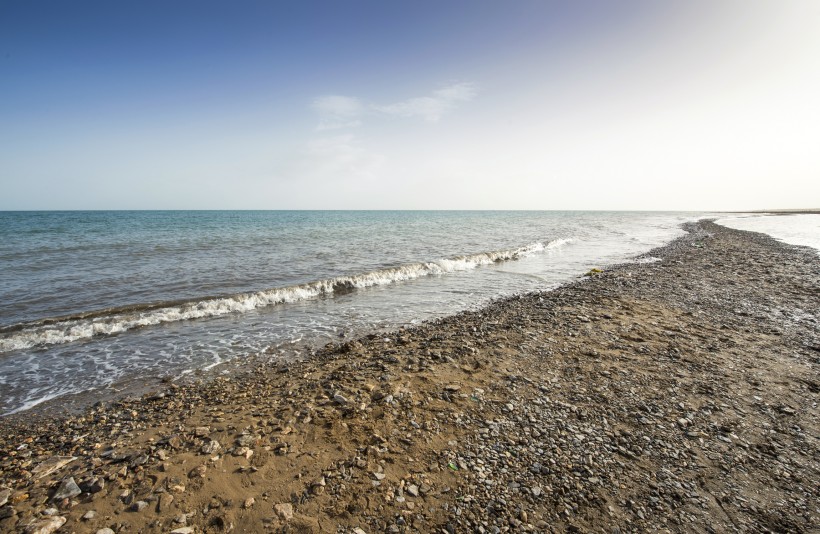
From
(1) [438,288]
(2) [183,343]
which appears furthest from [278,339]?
(1) [438,288]

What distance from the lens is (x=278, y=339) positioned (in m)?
10.7

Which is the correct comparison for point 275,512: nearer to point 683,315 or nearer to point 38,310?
point 683,315

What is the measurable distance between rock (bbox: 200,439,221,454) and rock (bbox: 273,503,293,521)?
5.23 feet

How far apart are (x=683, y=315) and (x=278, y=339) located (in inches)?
499

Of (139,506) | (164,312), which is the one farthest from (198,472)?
(164,312)

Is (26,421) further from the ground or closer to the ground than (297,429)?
closer to the ground

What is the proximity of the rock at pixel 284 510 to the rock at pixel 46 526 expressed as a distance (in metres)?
2.28

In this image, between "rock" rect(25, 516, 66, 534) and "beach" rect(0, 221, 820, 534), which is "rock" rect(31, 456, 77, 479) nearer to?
"beach" rect(0, 221, 820, 534)

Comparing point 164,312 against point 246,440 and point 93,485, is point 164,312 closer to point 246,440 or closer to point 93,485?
point 93,485

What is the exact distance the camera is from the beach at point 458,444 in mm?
3928

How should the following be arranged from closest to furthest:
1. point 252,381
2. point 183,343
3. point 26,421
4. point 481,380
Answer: point 26,421, point 481,380, point 252,381, point 183,343

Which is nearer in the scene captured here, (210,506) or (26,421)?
(210,506)

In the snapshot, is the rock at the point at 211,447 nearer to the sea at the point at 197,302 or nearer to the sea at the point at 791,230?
the sea at the point at 197,302

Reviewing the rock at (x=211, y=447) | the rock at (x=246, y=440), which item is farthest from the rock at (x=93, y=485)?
the rock at (x=246, y=440)
